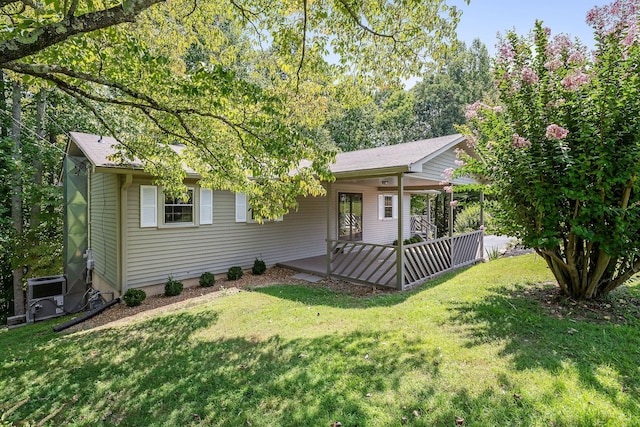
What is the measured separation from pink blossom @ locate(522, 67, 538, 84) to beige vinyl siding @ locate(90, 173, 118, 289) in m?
8.42

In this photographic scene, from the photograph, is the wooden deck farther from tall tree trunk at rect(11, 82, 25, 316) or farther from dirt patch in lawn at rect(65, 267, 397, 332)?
tall tree trunk at rect(11, 82, 25, 316)

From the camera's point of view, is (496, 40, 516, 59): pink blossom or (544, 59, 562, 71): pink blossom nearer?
(544, 59, 562, 71): pink blossom

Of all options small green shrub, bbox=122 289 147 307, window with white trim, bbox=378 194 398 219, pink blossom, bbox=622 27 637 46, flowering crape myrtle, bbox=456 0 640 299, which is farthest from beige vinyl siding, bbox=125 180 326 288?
pink blossom, bbox=622 27 637 46

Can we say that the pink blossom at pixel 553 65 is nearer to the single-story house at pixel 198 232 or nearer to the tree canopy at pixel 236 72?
the tree canopy at pixel 236 72

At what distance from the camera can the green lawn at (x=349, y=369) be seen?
2.71 metres

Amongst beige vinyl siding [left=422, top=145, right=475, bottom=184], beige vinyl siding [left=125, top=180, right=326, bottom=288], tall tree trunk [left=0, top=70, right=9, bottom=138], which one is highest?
tall tree trunk [left=0, top=70, right=9, bottom=138]

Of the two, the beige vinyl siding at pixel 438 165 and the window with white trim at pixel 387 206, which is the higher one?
the beige vinyl siding at pixel 438 165

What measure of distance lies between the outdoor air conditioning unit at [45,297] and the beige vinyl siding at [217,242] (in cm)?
246

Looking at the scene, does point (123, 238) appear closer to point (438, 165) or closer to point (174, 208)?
point (174, 208)

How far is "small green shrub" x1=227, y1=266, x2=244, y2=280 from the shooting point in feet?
29.8

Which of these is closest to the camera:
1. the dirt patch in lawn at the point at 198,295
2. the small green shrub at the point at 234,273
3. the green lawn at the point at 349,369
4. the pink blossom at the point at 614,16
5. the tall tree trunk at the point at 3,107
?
the green lawn at the point at 349,369

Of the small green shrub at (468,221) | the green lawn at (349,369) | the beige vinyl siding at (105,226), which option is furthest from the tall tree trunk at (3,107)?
the small green shrub at (468,221)

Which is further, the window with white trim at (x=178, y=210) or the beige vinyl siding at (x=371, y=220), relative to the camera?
the beige vinyl siding at (x=371, y=220)

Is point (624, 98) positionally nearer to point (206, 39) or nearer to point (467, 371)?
point (467, 371)
